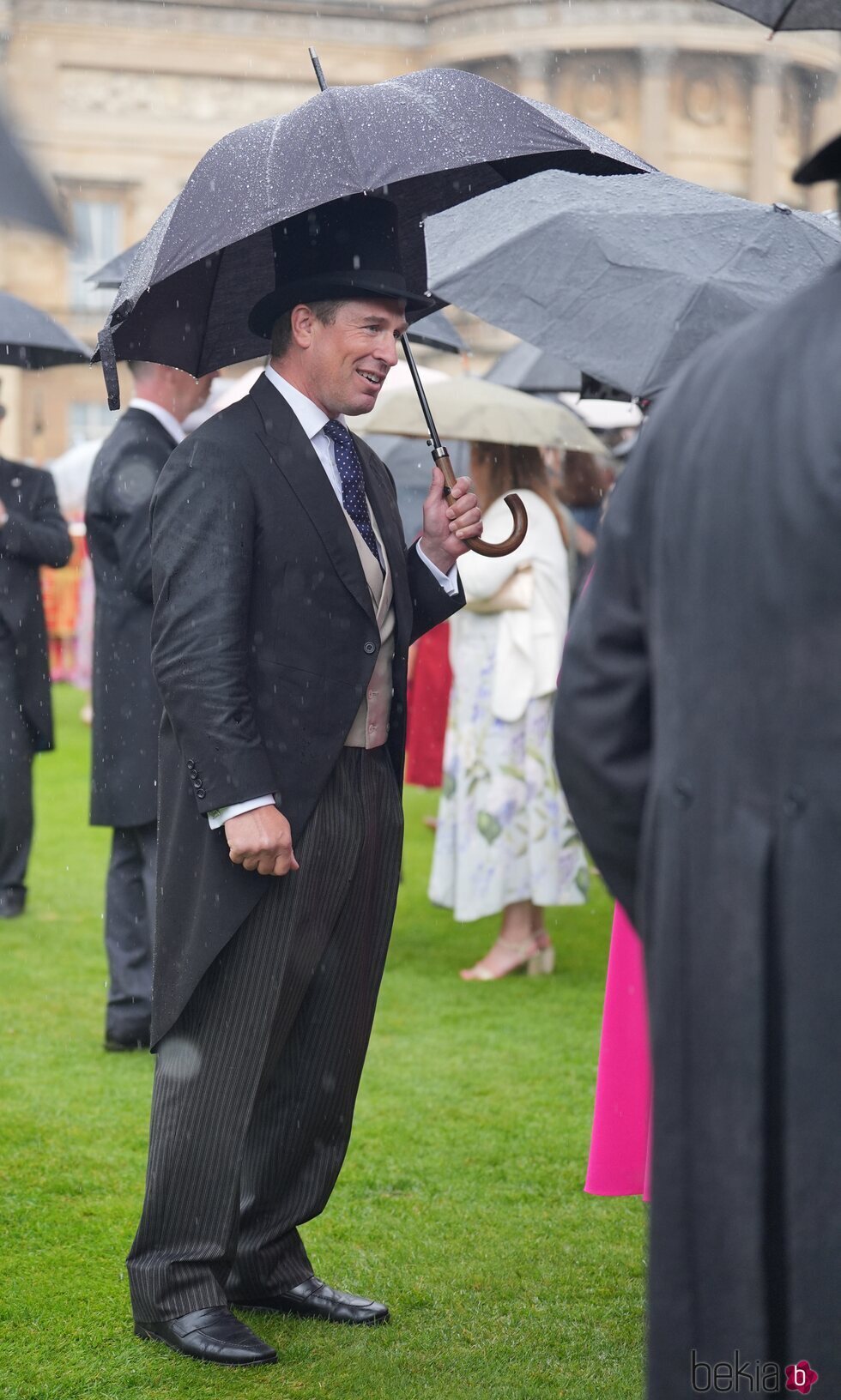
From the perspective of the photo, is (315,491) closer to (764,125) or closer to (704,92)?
(764,125)

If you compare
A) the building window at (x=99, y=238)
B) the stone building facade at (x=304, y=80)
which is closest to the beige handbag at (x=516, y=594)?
the stone building facade at (x=304, y=80)

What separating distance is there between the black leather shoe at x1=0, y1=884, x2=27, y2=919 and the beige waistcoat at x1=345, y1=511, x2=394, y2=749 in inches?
192

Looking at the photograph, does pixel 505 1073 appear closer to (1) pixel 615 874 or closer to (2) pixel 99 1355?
(2) pixel 99 1355

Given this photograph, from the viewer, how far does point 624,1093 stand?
3912 mm

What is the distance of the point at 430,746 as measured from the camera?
9555mm

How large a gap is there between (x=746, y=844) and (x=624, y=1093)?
2.01m

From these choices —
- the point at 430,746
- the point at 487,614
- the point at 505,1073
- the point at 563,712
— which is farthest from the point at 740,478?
the point at 430,746

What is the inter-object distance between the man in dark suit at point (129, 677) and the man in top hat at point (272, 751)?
1857mm

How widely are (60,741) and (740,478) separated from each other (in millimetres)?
13528

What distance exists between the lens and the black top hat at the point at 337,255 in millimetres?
3494

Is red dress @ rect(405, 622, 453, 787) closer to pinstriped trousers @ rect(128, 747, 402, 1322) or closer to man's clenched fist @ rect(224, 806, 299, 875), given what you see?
pinstriped trousers @ rect(128, 747, 402, 1322)

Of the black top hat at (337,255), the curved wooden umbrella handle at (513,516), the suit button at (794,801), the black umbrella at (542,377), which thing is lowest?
the suit button at (794,801)

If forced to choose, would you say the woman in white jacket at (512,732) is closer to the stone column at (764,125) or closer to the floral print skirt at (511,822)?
the floral print skirt at (511,822)

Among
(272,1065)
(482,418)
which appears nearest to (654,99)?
(482,418)
